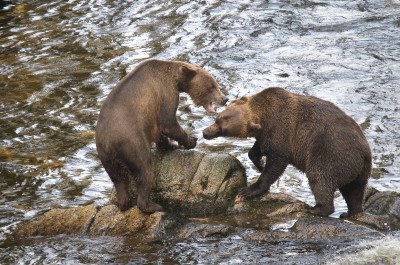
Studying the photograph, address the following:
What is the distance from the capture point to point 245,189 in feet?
36.1

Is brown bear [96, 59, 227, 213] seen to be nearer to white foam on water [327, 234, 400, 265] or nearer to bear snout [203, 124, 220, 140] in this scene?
bear snout [203, 124, 220, 140]

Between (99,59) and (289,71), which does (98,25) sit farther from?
(289,71)

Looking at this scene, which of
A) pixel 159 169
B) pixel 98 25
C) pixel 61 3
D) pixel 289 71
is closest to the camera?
pixel 159 169

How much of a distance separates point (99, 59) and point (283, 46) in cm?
423

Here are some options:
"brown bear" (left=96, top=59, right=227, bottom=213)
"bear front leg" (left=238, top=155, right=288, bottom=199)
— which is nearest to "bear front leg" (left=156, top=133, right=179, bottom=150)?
"brown bear" (left=96, top=59, right=227, bottom=213)

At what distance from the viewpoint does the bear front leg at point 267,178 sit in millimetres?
10930

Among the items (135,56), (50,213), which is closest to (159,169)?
(50,213)

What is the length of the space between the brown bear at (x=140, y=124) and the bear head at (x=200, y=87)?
19mm

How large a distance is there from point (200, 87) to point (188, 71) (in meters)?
0.32

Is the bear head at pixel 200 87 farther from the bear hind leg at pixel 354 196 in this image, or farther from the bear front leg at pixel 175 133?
the bear hind leg at pixel 354 196

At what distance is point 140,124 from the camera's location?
1072 cm

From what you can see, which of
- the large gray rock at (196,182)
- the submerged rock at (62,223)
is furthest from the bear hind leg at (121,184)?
the submerged rock at (62,223)

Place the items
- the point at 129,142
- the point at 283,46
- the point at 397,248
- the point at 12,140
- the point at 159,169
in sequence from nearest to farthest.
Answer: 1. the point at 397,248
2. the point at 129,142
3. the point at 159,169
4. the point at 12,140
5. the point at 283,46

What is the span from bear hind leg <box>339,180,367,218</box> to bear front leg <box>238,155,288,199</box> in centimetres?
83
